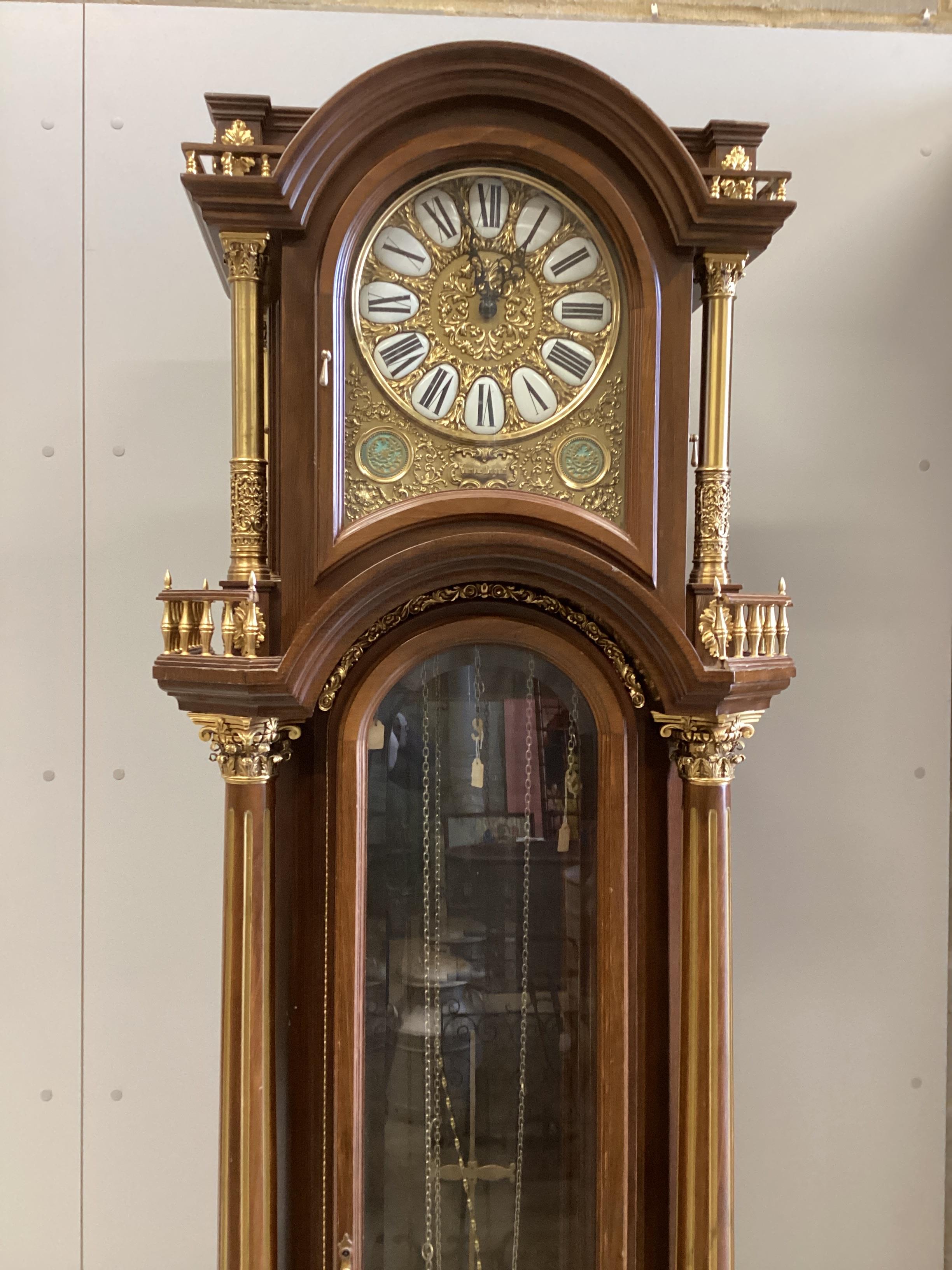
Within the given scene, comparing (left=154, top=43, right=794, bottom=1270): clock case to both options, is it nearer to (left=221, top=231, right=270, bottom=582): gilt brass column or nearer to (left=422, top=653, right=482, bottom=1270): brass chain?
(left=221, top=231, right=270, bottom=582): gilt brass column

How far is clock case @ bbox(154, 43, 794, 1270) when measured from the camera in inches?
49.9

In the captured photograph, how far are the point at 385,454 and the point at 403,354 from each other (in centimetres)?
14

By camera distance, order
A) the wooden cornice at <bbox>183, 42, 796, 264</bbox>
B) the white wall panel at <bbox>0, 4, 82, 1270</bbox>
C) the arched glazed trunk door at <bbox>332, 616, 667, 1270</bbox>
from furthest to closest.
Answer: the white wall panel at <bbox>0, 4, 82, 1270</bbox>
the arched glazed trunk door at <bbox>332, 616, 667, 1270</bbox>
the wooden cornice at <bbox>183, 42, 796, 264</bbox>

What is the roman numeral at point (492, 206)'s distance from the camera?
4.36 ft

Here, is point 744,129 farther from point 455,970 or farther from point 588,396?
point 455,970

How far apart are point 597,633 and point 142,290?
1146 mm

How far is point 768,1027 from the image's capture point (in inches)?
76.7

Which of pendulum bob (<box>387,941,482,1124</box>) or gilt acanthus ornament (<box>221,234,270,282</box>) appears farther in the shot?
pendulum bob (<box>387,941,482,1124</box>)

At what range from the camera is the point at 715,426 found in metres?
1.35

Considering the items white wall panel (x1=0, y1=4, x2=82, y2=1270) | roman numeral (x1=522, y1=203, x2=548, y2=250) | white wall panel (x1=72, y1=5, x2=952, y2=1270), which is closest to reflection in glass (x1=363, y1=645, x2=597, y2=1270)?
roman numeral (x1=522, y1=203, x2=548, y2=250)

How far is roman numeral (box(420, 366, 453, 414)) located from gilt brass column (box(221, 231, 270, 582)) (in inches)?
8.8

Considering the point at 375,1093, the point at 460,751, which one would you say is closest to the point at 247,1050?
the point at 375,1093

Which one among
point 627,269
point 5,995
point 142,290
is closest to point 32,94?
point 142,290

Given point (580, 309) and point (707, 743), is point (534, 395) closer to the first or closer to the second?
point (580, 309)
